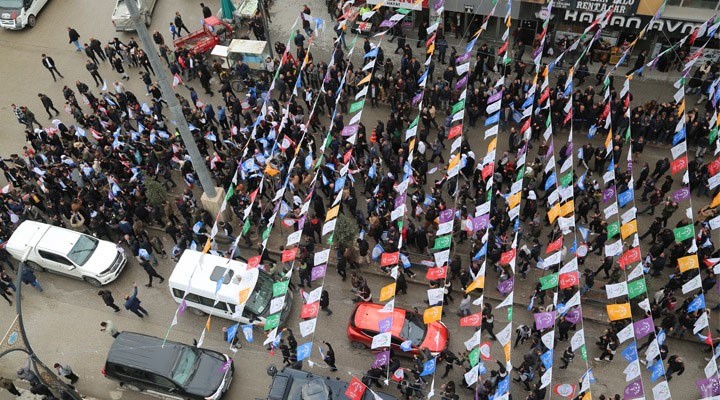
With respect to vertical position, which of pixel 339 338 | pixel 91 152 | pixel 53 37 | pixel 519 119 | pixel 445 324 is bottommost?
pixel 339 338

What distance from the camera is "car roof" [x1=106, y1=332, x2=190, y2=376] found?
56.0 feet

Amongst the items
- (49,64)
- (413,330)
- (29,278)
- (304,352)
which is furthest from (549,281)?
(49,64)

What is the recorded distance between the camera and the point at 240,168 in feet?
69.0

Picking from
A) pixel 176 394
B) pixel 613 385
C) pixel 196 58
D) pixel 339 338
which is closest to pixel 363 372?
pixel 339 338

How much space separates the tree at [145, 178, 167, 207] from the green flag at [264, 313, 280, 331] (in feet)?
21.6

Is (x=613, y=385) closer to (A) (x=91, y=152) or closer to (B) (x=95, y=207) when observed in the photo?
(B) (x=95, y=207)

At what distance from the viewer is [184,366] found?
17.3 m

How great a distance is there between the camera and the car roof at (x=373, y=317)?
1777 cm

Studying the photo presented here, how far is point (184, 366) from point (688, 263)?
14431mm

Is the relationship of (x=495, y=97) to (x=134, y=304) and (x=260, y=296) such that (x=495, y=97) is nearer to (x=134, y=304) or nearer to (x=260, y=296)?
(x=260, y=296)

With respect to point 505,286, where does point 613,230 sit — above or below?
above

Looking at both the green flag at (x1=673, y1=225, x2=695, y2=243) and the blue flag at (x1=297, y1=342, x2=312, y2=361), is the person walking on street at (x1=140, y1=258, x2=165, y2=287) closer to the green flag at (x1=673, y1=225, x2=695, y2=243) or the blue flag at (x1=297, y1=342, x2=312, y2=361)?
the blue flag at (x1=297, y1=342, x2=312, y2=361)

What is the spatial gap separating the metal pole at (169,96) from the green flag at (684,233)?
14.6 meters

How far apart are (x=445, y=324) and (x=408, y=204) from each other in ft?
16.0
